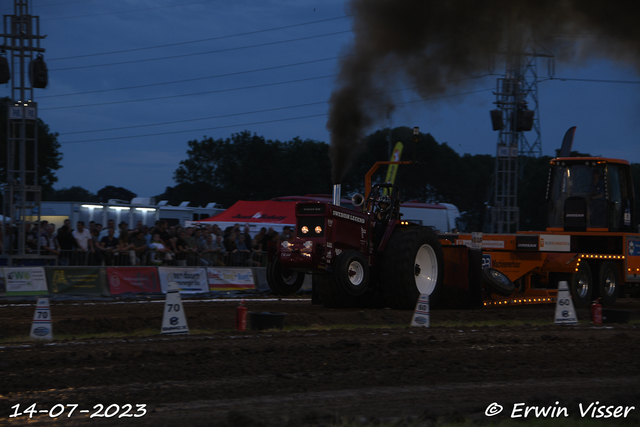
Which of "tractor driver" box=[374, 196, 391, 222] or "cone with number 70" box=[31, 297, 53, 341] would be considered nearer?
"cone with number 70" box=[31, 297, 53, 341]

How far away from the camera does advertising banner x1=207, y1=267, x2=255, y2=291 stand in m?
18.7

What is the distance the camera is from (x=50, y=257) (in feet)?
54.9

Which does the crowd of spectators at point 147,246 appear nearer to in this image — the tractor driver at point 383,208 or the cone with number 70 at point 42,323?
the tractor driver at point 383,208

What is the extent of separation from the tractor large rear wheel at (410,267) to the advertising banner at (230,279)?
6988mm

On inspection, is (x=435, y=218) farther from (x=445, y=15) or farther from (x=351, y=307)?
(x=445, y=15)

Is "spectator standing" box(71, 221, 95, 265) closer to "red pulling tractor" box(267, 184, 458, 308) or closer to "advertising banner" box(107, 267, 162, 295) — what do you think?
"advertising banner" box(107, 267, 162, 295)

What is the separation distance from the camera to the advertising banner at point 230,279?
18688 millimetres

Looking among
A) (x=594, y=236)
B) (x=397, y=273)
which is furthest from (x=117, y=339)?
(x=594, y=236)

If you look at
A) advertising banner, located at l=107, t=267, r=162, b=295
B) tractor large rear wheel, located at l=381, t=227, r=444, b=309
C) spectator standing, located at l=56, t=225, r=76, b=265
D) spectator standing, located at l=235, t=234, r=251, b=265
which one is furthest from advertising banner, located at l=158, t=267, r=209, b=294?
tractor large rear wheel, located at l=381, t=227, r=444, b=309

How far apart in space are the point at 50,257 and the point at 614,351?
12.6m

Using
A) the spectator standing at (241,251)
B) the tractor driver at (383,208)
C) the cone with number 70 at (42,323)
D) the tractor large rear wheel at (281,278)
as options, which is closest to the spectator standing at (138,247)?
the spectator standing at (241,251)

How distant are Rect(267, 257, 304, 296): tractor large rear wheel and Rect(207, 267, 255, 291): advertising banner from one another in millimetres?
6756

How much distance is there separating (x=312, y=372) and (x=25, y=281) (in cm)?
1059

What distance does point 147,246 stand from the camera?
1817cm
